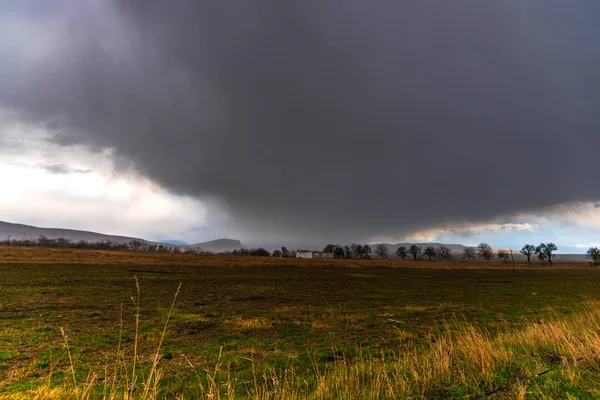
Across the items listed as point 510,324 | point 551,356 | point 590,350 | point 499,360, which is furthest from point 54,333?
point 510,324

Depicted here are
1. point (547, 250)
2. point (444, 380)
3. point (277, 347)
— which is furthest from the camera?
point (547, 250)

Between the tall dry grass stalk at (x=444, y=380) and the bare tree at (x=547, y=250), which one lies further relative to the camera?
the bare tree at (x=547, y=250)

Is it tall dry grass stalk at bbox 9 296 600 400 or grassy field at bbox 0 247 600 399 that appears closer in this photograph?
tall dry grass stalk at bbox 9 296 600 400

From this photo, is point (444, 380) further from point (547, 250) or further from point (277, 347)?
point (547, 250)

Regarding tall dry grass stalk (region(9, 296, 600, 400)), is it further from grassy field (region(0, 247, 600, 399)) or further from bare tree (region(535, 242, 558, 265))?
bare tree (region(535, 242, 558, 265))

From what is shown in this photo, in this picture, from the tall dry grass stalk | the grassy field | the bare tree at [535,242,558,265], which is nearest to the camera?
the tall dry grass stalk

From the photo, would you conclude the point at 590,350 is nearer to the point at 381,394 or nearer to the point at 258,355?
the point at 381,394

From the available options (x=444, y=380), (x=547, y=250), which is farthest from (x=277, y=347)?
(x=547, y=250)

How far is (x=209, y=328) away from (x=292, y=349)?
591 cm

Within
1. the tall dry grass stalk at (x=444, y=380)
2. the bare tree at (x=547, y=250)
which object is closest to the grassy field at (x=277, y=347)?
the tall dry grass stalk at (x=444, y=380)

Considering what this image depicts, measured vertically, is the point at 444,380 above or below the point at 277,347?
above

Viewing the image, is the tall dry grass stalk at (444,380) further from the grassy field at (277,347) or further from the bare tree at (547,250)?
the bare tree at (547,250)

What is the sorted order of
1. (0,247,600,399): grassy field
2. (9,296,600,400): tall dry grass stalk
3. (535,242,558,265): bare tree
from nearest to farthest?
(9,296,600,400): tall dry grass stalk
(0,247,600,399): grassy field
(535,242,558,265): bare tree

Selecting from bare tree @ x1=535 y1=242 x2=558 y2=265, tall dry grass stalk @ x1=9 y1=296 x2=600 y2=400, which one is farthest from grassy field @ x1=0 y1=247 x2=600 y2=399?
bare tree @ x1=535 y1=242 x2=558 y2=265
